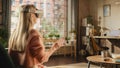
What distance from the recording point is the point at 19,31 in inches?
65.4

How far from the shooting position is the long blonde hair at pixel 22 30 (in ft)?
5.43

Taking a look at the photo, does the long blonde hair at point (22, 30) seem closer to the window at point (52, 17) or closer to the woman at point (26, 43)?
the woman at point (26, 43)

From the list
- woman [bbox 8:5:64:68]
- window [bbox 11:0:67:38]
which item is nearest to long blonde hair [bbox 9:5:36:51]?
woman [bbox 8:5:64:68]

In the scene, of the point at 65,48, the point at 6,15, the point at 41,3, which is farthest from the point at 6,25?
the point at 65,48

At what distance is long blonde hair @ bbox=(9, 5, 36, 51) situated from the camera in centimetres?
166

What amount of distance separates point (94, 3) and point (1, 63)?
742cm

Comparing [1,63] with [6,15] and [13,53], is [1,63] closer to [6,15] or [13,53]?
[13,53]

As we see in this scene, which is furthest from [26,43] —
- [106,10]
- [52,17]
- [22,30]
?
[52,17]

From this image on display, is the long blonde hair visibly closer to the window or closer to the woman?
the woman

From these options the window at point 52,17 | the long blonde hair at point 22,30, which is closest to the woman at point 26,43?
the long blonde hair at point 22,30

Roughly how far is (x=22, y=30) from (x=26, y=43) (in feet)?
0.35

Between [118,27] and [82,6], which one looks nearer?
[118,27]

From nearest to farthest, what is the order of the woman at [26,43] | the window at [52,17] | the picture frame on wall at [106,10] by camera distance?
the woman at [26,43]
the picture frame on wall at [106,10]
the window at [52,17]

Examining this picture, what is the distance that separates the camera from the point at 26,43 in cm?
168
